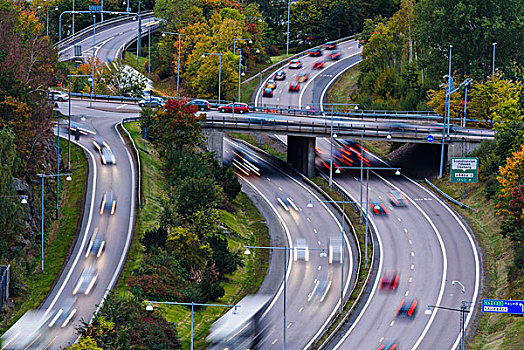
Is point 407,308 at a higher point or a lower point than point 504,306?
lower

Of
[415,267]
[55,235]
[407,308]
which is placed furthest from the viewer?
[415,267]

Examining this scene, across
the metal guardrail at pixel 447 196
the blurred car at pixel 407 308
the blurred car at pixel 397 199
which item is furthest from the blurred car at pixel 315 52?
the blurred car at pixel 407 308

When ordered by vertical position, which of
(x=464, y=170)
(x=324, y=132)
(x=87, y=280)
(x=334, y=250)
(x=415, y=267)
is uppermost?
(x=324, y=132)

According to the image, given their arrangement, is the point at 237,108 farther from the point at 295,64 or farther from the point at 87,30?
the point at 87,30

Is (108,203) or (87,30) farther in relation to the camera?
(87,30)

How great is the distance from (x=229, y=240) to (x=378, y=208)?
1905cm

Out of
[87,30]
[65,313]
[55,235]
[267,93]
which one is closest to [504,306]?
[65,313]

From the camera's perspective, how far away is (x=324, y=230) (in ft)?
352

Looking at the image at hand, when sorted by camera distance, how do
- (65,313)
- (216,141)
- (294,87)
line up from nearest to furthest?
(65,313) → (216,141) → (294,87)

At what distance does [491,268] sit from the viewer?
95.2 meters

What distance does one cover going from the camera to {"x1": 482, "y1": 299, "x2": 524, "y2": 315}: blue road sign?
71812mm

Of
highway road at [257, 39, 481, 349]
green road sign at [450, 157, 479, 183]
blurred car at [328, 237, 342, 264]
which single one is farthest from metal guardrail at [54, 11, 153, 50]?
green road sign at [450, 157, 479, 183]

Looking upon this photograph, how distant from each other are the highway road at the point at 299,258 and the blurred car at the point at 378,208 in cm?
450

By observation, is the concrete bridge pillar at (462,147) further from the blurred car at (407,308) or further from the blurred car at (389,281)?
the blurred car at (407,308)
